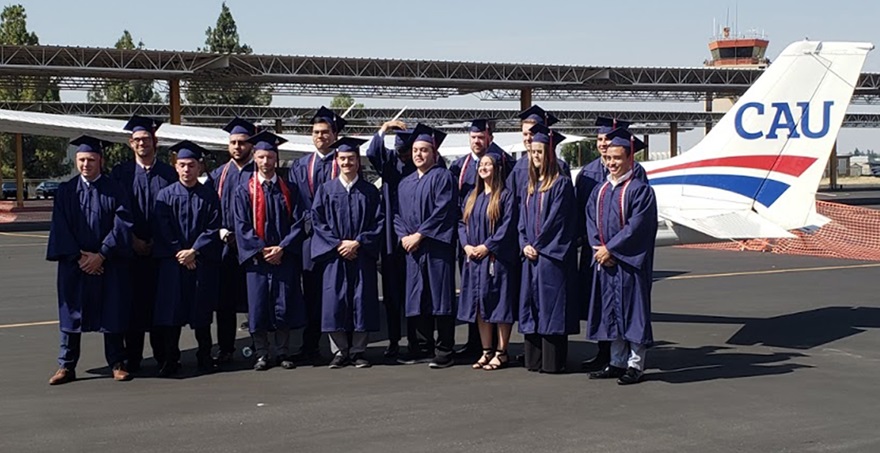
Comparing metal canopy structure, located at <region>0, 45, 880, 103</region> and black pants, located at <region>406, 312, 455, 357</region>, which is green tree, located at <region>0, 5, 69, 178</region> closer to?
metal canopy structure, located at <region>0, 45, 880, 103</region>

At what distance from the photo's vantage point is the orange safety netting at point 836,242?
723 inches

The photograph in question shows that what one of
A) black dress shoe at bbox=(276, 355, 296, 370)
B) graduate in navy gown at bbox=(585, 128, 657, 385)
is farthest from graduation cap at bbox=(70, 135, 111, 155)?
graduate in navy gown at bbox=(585, 128, 657, 385)

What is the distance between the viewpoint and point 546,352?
7652 millimetres

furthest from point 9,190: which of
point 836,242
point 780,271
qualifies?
point 780,271

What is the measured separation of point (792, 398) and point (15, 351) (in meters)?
6.72

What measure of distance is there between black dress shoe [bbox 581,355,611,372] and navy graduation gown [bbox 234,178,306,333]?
2.39 metres

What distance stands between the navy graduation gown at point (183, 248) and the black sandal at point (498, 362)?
2.32 metres

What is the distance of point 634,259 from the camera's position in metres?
7.26

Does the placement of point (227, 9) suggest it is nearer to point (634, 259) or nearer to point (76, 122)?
point (76, 122)

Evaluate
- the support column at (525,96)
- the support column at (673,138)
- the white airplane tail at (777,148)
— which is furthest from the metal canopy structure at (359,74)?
the white airplane tail at (777,148)

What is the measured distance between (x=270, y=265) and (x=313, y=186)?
95 centimetres

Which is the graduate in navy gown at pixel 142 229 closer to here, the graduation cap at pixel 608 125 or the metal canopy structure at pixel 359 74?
the graduation cap at pixel 608 125

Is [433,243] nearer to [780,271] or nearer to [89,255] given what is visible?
[89,255]

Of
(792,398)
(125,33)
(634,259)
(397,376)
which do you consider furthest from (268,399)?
(125,33)
